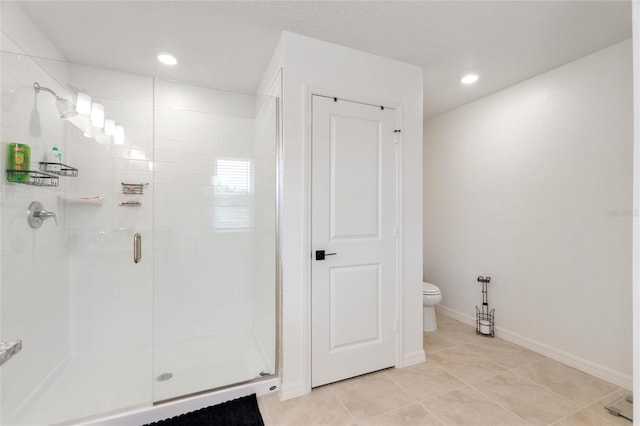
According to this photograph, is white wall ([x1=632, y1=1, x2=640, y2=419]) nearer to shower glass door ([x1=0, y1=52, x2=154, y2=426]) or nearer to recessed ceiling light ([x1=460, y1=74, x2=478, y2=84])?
recessed ceiling light ([x1=460, y1=74, x2=478, y2=84])

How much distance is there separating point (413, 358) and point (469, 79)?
2.59 meters

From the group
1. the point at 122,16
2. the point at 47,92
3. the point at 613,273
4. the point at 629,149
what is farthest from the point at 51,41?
the point at 613,273

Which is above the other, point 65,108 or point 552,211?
point 65,108

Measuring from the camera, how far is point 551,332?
246 cm

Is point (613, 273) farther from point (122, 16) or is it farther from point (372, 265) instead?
point (122, 16)

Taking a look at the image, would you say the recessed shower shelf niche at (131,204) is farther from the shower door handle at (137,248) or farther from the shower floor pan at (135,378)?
the shower floor pan at (135,378)

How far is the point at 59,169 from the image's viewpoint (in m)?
2.05

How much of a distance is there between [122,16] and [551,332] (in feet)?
13.5

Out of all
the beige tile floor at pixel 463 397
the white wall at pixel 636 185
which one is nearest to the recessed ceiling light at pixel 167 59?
the beige tile floor at pixel 463 397

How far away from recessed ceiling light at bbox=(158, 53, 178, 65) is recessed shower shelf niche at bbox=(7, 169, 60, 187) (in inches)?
48.2

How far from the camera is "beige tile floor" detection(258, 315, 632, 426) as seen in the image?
5.56 feet

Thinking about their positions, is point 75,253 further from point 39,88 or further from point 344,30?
point 344,30

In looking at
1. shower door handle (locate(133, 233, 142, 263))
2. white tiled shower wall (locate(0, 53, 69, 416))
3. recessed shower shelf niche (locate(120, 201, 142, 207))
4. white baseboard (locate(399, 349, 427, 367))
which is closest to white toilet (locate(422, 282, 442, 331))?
white baseboard (locate(399, 349, 427, 367))

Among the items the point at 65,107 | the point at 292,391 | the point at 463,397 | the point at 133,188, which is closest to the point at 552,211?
the point at 463,397
